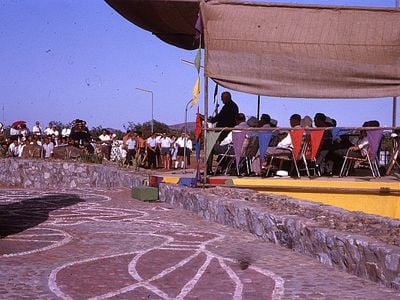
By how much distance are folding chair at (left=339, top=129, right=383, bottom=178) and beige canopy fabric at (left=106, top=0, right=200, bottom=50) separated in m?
3.95

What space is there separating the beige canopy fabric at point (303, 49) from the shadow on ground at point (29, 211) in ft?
13.0

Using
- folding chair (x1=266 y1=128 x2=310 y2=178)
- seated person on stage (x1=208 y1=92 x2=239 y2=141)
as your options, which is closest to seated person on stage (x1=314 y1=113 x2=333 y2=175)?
folding chair (x1=266 y1=128 x2=310 y2=178)

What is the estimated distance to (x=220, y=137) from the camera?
45.0 feet

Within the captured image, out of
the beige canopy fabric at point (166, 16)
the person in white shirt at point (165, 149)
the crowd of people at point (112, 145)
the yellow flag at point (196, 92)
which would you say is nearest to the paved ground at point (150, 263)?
the yellow flag at point (196, 92)

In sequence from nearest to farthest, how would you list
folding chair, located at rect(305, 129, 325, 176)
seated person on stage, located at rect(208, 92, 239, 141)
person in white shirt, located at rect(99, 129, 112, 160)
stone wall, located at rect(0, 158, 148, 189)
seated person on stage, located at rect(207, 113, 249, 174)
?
folding chair, located at rect(305, 129, 325, 176) → seated person on stage, located at rect(207, 113, 249, 174) → seated person on stage, located at rect(208, 92, 239, 141) → stone wall, located at rect(0, 158, 148, 189) → person in white shirt, located at rect(99, 129, 112, 160)

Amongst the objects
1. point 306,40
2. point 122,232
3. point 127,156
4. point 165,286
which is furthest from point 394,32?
point 127,156

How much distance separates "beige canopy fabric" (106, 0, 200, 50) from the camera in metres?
13.3

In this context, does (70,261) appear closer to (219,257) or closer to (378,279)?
(219,257)

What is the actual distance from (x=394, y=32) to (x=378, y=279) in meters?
7.80

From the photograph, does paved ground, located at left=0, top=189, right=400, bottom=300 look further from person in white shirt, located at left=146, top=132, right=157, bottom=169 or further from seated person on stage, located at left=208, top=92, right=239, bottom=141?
person in white shirt, located at left=146, top=132, right=157, bottom=169

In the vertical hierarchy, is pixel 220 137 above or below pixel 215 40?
below

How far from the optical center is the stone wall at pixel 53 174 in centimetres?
2283

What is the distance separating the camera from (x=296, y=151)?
12789 millimetres

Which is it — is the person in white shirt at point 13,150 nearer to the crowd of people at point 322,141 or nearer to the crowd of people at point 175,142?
the crowd of people at point 175,142
